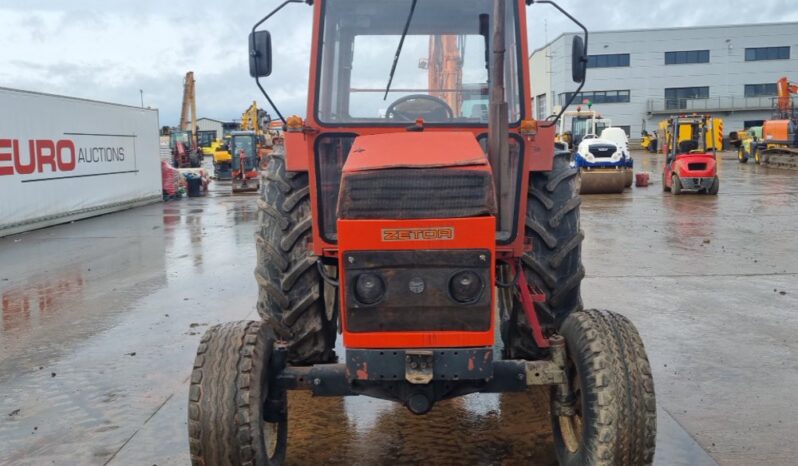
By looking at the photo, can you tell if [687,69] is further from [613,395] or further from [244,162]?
[613,395]

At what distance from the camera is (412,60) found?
15.4 feet

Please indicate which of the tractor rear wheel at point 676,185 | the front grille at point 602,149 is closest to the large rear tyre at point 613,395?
the tractor rear wheel at point 676,185

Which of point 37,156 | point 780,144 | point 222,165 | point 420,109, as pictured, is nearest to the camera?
point 420,109

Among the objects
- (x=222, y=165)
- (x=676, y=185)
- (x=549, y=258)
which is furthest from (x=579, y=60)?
(x=222, y=165)

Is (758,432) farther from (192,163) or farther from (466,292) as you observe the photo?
(192,163)

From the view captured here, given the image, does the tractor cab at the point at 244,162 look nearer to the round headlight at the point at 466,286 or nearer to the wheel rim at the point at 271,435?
the wheel rim at the point at 271,435

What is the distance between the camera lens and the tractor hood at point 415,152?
3.30 m

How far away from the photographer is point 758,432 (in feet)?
14.9

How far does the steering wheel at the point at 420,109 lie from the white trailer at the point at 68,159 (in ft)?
41.4

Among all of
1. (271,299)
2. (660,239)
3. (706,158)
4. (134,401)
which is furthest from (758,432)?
(706,158)

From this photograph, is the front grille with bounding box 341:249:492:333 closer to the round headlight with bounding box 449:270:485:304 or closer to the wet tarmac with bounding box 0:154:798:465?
the round headlight with bounding box 449:270:485:304

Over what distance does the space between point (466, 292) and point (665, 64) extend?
63.9 meters

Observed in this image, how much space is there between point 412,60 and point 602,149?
17.9 meters

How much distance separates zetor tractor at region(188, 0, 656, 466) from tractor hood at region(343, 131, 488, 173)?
0.6 inches
